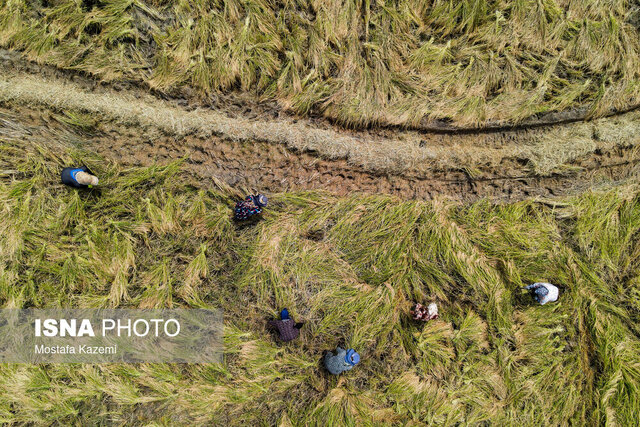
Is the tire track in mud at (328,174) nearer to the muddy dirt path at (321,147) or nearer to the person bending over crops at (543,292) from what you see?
the muddy dirt path at (321,147)

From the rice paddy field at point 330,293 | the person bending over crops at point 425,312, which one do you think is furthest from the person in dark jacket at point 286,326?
the person bending over crops at point 425,312

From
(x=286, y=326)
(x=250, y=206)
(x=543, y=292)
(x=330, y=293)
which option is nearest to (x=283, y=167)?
(x=250, y=206)

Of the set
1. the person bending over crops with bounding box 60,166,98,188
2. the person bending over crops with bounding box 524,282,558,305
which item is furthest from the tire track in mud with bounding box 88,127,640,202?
the person bending over crops with bounding box 524,282,558,305

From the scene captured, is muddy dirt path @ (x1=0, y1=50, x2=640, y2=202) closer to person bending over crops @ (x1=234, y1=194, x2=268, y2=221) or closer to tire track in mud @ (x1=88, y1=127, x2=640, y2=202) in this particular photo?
tire track in mud @ (x1=88, y1=127, x2=640, y2=202)

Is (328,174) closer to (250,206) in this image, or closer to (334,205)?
(334,205)

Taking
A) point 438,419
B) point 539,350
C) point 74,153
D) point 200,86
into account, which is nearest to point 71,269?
point 74,153
